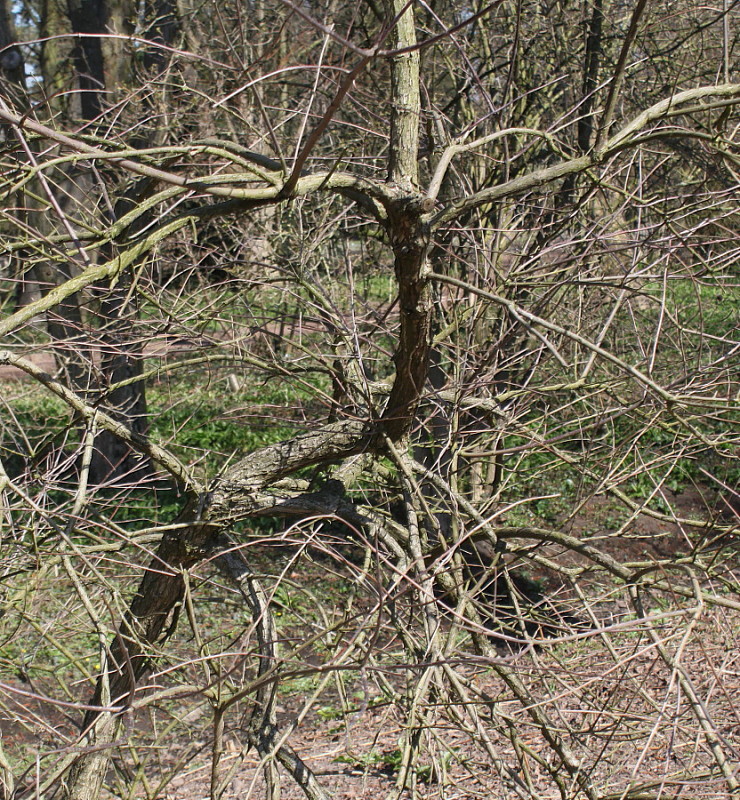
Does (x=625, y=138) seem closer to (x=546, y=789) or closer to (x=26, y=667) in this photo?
(x=26, y=667)

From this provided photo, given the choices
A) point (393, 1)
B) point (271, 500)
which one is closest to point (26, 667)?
point (271, 500)

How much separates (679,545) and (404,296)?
6206 millimetres

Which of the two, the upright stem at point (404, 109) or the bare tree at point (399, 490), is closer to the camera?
the bare tree at point (399, 490)

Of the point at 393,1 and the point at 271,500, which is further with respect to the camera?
the point at 271,500

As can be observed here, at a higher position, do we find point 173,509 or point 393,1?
point 393,1

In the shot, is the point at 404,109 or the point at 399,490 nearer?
the point at 404,109

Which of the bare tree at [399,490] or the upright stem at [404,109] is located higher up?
the upright stem at [404,109]

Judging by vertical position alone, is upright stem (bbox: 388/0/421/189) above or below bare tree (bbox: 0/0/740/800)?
above

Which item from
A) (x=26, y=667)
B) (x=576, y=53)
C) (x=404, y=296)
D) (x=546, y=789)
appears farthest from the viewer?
(x=576, y=53)

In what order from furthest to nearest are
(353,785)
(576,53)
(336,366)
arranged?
(576,53)
(353,785)
(336,366)

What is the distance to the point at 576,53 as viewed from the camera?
20.2 ft

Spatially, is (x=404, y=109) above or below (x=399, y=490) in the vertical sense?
above

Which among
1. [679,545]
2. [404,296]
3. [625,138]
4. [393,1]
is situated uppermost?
[393,1]

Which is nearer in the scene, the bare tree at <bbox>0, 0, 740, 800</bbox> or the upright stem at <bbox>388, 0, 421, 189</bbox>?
the bare tree at <bbox>0, 0, 740, 800</bbox>
